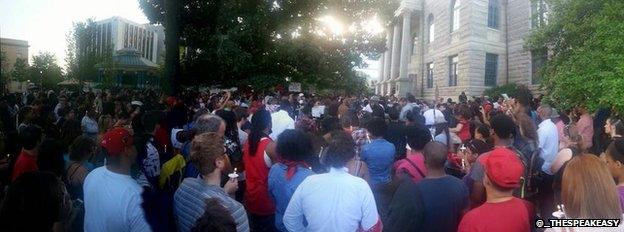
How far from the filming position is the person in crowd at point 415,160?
4258mm

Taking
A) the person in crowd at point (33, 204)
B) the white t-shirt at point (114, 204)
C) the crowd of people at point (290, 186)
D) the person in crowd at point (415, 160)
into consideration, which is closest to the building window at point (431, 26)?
the crowd of people at point (290, 186)

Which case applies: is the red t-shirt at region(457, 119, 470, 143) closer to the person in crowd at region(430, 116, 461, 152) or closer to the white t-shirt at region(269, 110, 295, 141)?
the person in crowd at region(430, 116, 461, 152)

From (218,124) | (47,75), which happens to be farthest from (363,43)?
(47,75)

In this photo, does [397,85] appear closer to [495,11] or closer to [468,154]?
[495,11]

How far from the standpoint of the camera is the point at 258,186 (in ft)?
15.0

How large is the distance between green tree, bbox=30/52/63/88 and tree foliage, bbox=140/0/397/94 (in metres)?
38.0

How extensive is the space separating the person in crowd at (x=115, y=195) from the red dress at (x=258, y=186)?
1.58m

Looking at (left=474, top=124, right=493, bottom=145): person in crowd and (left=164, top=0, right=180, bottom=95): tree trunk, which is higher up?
(left=164, top=0, right=180, bottom=95): tree trunk

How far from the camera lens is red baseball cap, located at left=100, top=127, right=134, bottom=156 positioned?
3123 millimetres

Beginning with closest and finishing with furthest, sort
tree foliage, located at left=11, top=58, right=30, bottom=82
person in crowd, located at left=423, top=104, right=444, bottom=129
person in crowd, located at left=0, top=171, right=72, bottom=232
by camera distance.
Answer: person in crowd, located at left=0, top=171, right=72, bottom=232 → person in crowd, located at left=423, top=104, right=444, bottom=129 → tree foliage, located at left=11, top=58, right=30, bottom=82

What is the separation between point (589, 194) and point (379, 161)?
2.69 meters

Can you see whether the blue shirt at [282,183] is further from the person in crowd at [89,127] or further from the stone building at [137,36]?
the stone building at [137,36]

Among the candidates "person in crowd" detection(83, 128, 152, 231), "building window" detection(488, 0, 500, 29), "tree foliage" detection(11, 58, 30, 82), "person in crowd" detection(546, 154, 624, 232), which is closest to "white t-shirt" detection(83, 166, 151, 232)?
"person in crowd" detection(83, 128, 152, 231)

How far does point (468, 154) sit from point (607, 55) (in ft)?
30.6
